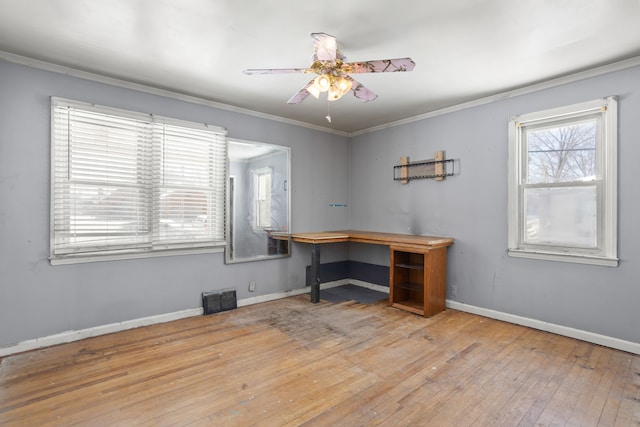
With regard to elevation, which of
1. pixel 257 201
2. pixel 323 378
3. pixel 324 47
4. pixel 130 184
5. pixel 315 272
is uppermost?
pixel 324 47

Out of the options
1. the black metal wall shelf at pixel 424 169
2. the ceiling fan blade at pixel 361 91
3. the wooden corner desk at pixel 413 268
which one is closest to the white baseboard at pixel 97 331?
the wooden corner desk at pixel 413 268

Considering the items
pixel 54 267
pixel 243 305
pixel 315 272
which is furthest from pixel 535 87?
pixel 54 267

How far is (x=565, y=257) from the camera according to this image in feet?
10.6

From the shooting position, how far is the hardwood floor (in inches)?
78.9

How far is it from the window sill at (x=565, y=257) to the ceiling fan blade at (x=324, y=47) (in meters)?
2.90

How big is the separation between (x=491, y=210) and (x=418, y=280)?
4.40 feet

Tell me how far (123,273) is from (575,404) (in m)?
4.02

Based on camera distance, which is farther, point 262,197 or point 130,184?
point 262,197

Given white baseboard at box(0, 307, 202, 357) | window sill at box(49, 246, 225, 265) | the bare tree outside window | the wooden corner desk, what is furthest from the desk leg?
the bare tree outside window

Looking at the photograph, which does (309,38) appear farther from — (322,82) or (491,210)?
(491,210)

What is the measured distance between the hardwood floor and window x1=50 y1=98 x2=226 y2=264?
0.97 m

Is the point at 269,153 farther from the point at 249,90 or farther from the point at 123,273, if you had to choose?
the point at 123,273

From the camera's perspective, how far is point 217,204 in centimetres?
404

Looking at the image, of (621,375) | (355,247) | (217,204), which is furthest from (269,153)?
(621,375)
